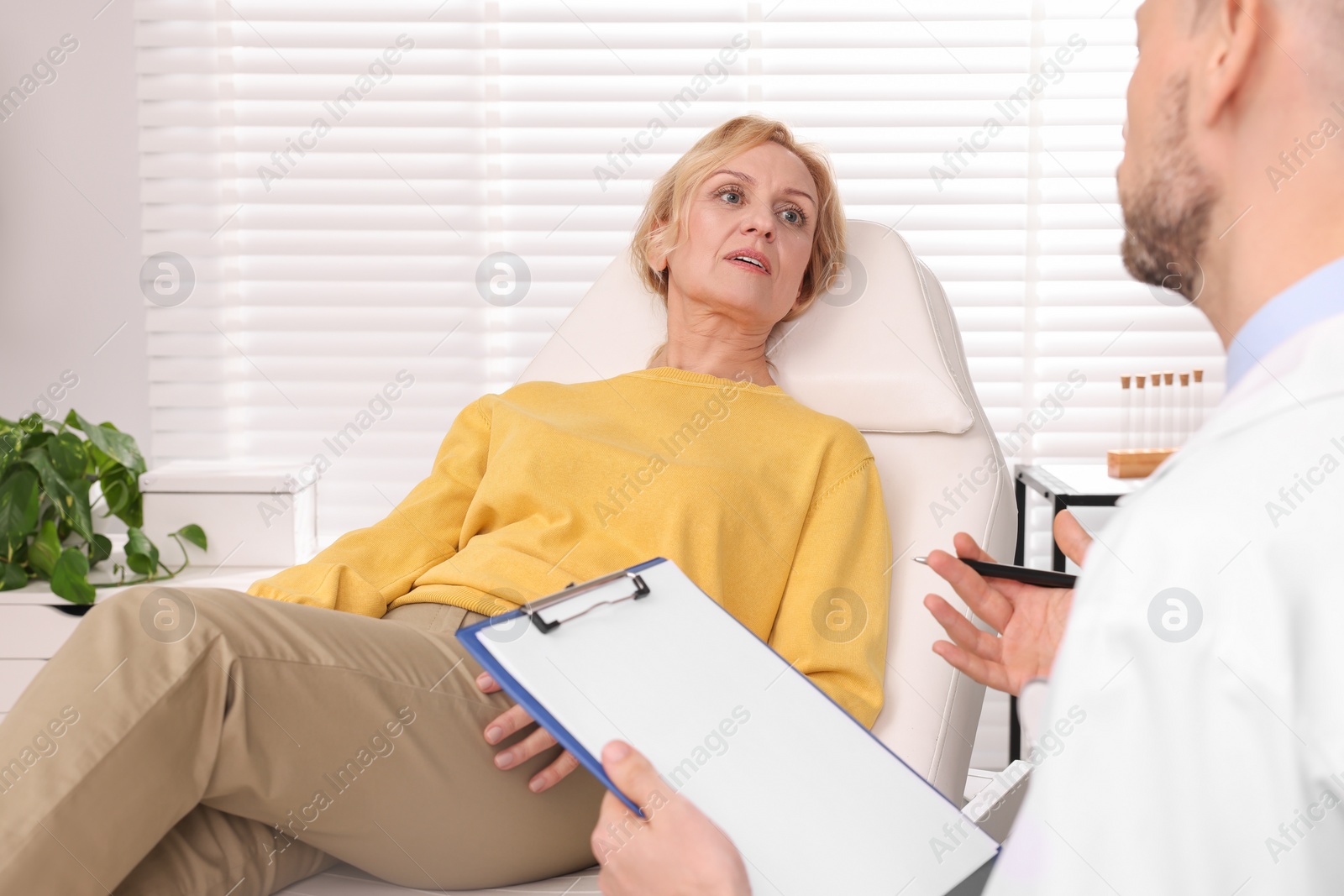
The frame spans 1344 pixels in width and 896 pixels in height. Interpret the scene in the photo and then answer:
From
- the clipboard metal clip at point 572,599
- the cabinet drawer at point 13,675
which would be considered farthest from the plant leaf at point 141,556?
the clipboard metal clip at point 572,599

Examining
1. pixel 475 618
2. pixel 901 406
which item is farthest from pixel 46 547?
pixel 901 406

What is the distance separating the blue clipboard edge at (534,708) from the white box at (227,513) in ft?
4.45

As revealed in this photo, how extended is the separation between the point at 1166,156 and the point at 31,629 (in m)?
1.94

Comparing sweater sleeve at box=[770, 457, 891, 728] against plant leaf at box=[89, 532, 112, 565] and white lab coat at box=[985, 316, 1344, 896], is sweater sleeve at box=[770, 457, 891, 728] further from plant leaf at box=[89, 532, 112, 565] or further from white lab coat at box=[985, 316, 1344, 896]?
plant leaf at box=[89, 532, 112, 565]

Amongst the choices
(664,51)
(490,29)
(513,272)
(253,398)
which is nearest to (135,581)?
(253,398)

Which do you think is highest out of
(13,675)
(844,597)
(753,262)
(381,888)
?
(753,262)

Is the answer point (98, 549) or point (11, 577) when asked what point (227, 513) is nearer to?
point (98, 549)

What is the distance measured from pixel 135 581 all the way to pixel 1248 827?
6.39 ft

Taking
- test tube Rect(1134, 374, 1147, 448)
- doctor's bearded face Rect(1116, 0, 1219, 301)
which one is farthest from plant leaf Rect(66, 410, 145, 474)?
test tube Rect(1134, 374, 1147, 448)

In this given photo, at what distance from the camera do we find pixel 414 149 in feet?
7.54

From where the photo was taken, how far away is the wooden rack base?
1.88 meters

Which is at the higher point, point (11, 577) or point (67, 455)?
point (67, 455)

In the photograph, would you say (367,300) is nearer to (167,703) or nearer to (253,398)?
(253,398)

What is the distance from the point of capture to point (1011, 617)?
2.97 ft
